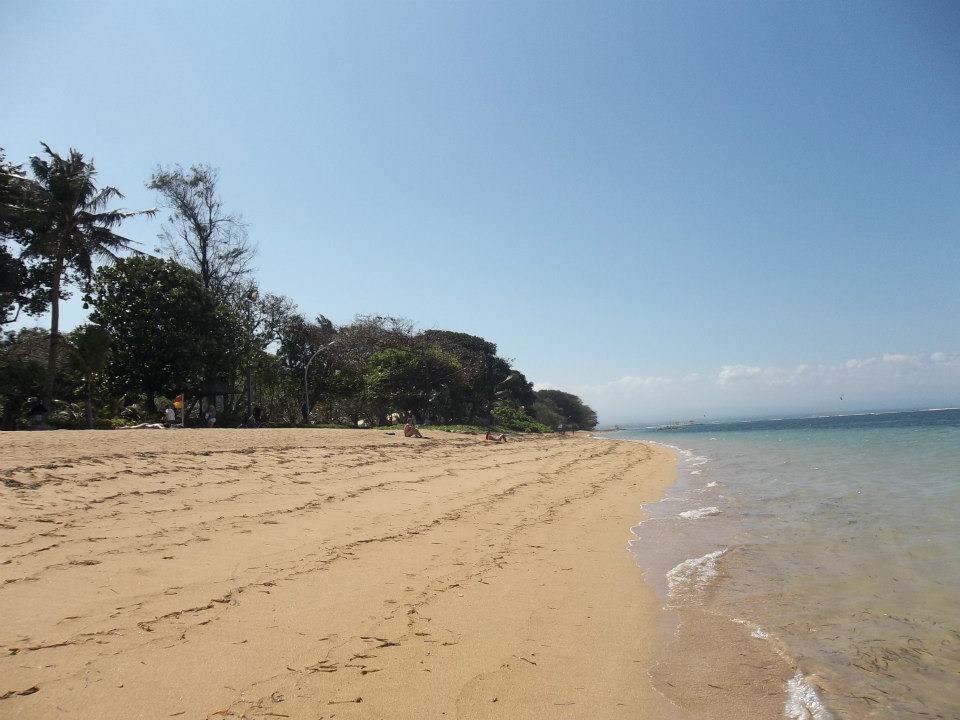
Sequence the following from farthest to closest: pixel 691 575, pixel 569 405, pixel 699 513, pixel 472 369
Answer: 1. pixel 569 405
2. pixel 472 369
3. pixel 699 513
4. pixel 691 575

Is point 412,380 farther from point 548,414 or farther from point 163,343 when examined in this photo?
point 548,414

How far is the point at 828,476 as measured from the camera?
45.4 feet

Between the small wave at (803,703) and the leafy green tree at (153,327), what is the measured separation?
2640 cm

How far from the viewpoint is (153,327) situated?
25.0 metres

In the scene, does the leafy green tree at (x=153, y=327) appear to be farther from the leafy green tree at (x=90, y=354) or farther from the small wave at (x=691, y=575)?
the small wave at (x=691, y=575)

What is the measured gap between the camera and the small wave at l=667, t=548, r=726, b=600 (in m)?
5.23

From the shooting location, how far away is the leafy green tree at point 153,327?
25.0 meters

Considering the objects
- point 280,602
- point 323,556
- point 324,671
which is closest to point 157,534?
point 323,556

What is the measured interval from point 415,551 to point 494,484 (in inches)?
203

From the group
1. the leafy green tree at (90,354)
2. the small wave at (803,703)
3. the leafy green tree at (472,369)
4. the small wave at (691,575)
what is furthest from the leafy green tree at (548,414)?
the small wave at (803,703)

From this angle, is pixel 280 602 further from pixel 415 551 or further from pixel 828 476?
pixel 828 476

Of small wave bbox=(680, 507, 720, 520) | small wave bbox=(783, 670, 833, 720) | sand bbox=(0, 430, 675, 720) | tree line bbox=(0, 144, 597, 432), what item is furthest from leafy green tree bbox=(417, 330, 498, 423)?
small wave bbox=(783, 670, 833, 720)

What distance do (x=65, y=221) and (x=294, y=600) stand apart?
77.9ft

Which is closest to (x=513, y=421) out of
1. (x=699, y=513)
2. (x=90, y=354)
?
(x=90, y=354)
